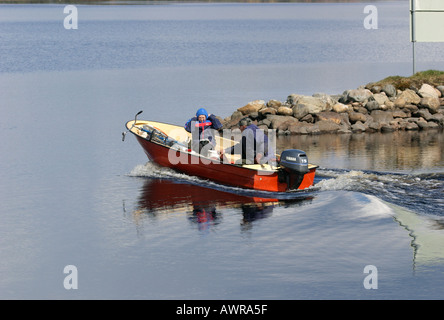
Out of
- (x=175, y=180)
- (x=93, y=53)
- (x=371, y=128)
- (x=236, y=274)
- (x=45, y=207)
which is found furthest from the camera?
(x=93, y=53)

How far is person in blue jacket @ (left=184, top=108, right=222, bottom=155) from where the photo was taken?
22955mm

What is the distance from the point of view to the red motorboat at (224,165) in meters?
20.9

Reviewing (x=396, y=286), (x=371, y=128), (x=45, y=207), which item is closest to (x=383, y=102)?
(x=371, y=128)

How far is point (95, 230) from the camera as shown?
18.3m

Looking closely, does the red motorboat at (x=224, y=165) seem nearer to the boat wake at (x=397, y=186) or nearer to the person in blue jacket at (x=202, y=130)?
the person in blue jacket at (x=202, y=130)

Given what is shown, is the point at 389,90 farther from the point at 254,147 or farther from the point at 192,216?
the point at 192,216

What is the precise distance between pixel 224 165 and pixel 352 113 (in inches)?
502

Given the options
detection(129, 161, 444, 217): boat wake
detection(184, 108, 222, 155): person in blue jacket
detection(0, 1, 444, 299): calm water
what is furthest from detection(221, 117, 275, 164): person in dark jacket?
detection(184, 108, 222, 155): person in blue jacket

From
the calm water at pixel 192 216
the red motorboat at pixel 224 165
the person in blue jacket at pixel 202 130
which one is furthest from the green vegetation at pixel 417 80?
the person in blue jacket at pixel 202 130

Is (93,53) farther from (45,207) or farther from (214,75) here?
(45,207)

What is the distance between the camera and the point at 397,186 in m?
21.2

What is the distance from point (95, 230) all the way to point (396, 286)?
750cm

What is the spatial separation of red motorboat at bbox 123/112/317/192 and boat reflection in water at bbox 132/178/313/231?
17.2 inches

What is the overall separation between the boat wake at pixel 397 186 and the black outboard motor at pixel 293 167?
976 mm
